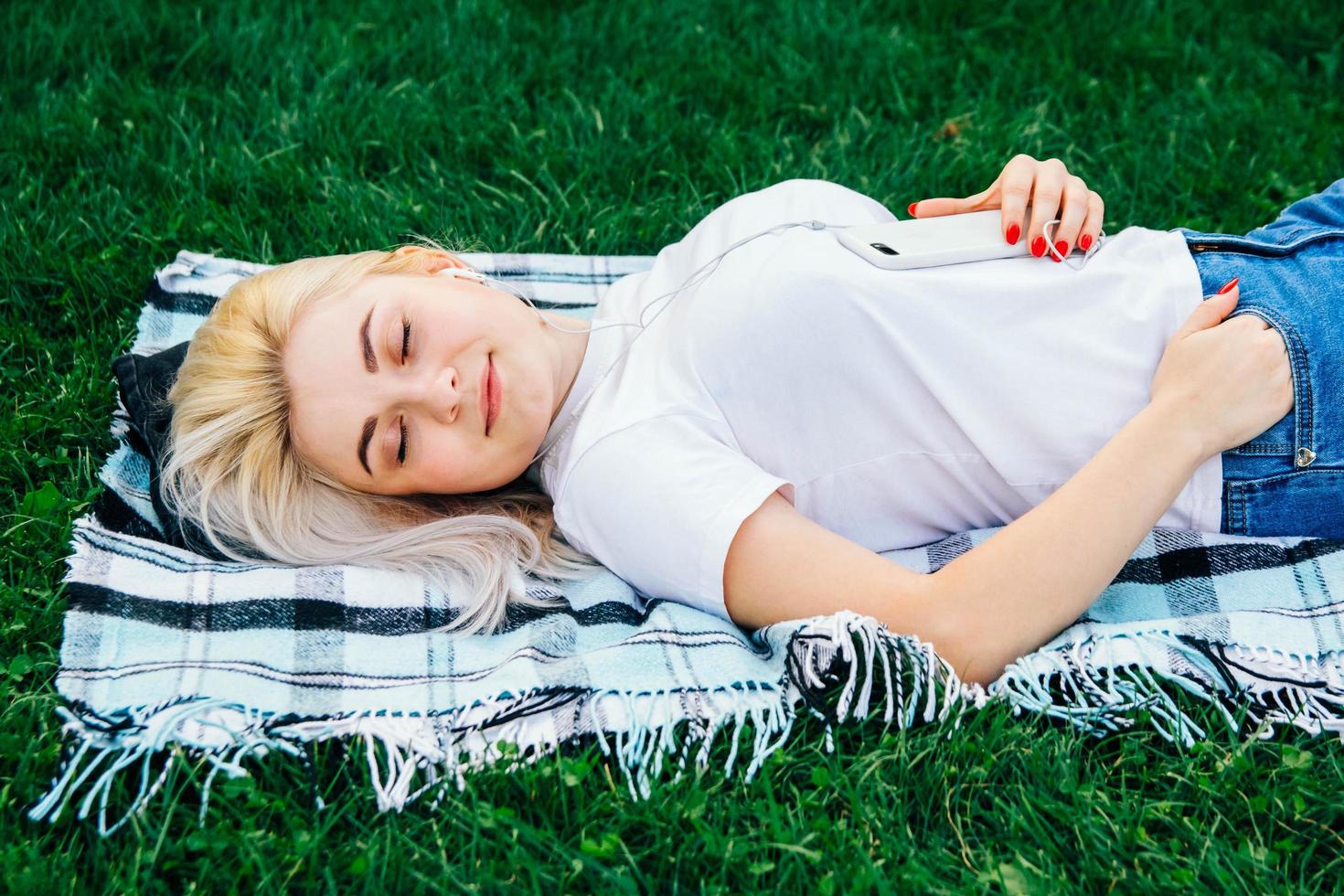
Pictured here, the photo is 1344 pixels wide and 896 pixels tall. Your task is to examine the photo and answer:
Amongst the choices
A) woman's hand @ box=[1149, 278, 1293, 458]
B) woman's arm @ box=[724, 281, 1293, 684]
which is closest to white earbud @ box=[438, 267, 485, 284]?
woman's arm @ box=[724, 281, 1293, 684]

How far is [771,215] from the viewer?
108 inches

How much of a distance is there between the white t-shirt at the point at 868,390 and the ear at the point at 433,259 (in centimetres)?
58

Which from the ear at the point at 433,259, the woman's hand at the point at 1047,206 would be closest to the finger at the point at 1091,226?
the woman's hand at the point at 1047,206

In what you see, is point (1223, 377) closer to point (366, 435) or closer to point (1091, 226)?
point (1091, 226)

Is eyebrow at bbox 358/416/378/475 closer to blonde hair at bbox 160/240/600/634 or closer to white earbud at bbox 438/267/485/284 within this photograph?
blonde hair at bbox 160/240/600/634

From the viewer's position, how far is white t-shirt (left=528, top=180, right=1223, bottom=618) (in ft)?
7.79

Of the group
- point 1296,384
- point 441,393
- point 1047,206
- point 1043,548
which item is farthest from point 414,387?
point 1296,384

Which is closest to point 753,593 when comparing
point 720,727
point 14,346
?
point 720,727

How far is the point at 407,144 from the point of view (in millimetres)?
3777

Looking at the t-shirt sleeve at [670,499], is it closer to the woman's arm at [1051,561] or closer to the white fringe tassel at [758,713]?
the white fringe tassel at [758,713]

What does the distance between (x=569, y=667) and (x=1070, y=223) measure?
141 cm

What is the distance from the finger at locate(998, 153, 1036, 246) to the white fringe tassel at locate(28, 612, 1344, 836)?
35.3 inches

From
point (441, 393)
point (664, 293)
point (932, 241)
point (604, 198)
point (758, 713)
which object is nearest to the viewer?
point (758, 713)

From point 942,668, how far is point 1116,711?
1.05ft
